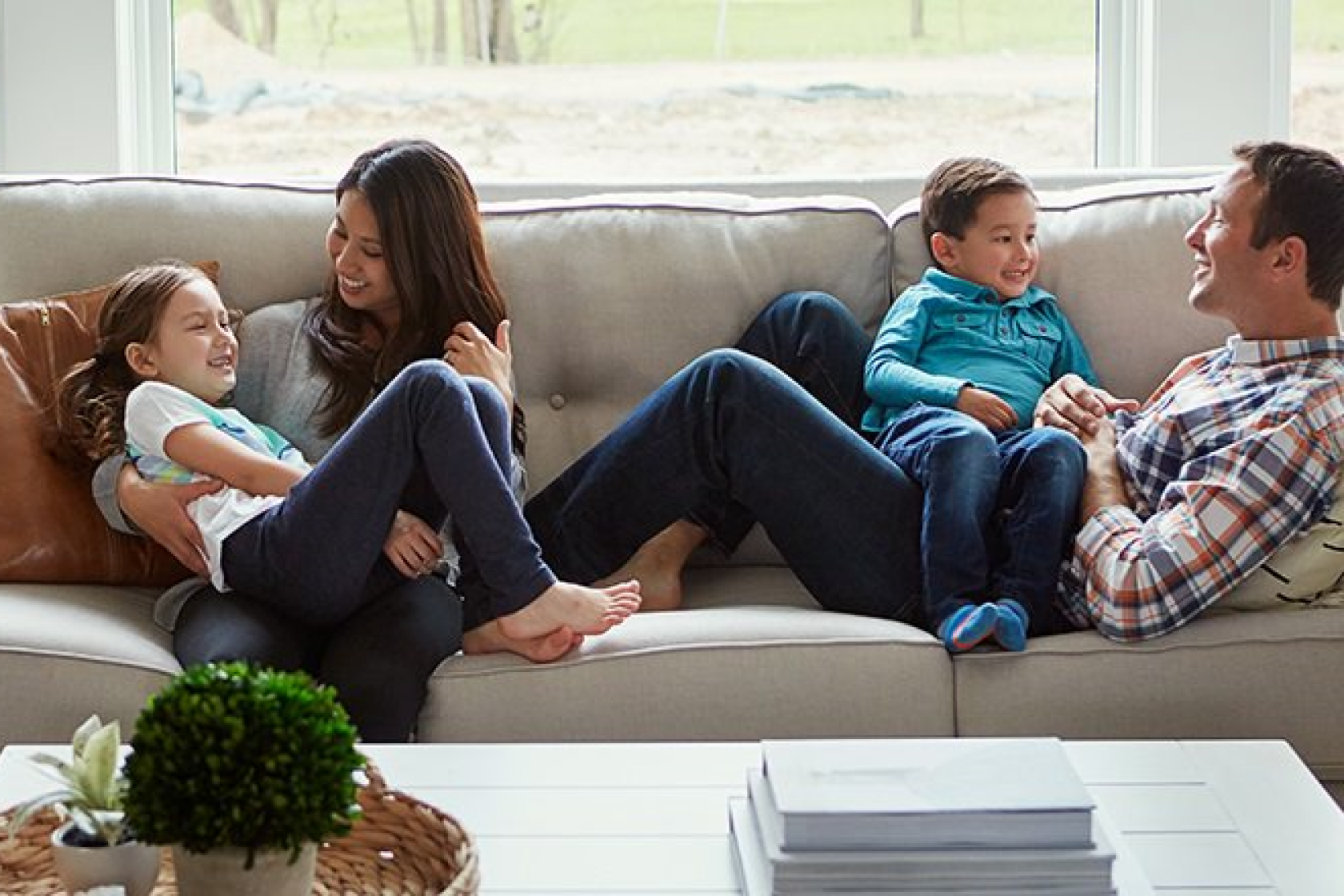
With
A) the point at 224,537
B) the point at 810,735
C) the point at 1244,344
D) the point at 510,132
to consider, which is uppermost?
the point at 510,132

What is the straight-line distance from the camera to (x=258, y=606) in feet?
8.58

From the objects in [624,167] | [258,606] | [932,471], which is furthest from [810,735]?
[624,167]

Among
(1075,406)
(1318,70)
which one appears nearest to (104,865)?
(1075,406)

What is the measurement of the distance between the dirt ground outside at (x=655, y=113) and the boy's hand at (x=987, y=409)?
1.09 meters

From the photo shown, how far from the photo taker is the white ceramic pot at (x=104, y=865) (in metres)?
1.49

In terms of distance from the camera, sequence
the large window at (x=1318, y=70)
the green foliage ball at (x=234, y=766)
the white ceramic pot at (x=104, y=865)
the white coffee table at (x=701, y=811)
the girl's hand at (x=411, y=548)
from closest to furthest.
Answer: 1. the green foliage ball at (x=234, y=766)
2. the white ceramic pot at (x=104, y=865)
3. the white coffee table at (x=701, y=811)
4. the girl's hand at (x=411, y=548)
5. the large window at (x=1318, y=70)

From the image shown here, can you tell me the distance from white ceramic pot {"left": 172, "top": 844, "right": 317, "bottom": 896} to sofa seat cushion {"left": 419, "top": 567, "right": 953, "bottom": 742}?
1.00 meters

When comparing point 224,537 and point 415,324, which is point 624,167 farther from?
point 224,537

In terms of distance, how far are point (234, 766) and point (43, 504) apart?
4.91ft

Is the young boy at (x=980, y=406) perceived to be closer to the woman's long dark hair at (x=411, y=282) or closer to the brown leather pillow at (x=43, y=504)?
the woman's long dark hair at (x=411, y=282)

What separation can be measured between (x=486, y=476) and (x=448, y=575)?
256 mm

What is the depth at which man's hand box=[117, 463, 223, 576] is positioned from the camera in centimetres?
268

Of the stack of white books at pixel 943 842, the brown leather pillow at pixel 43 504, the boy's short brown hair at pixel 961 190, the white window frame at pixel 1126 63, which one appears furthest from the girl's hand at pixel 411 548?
the white window frame at pixel 1126 63

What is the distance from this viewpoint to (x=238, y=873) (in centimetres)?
145
